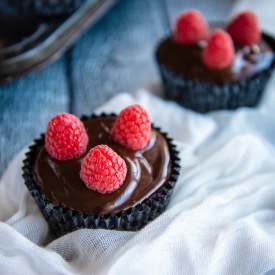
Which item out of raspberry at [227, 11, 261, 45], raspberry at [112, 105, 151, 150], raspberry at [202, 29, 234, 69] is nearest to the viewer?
raspberry at [112, 105, 151, 150]

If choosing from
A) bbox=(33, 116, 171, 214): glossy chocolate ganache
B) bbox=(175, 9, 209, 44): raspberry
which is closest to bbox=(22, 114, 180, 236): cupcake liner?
bbox=(33, 116, 171, 214): glossy chocolate ganache

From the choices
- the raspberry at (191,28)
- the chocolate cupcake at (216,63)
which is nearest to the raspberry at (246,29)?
the chocolate cupcake at (216,63)

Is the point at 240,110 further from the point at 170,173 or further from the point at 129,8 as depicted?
the point at 129,8

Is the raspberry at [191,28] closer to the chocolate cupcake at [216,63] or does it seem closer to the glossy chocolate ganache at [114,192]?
the chocolate cupcake at [216,63]

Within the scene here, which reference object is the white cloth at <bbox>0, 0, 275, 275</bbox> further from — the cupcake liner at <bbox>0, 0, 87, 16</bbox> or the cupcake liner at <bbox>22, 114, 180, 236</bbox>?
the cupcake liner at <bbox>0, 0, 87, 16</bbox>

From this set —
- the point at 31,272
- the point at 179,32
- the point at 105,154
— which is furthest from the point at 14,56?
the point at 31,272

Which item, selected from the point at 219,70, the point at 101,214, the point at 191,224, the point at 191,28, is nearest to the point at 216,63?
the point at 219,70
